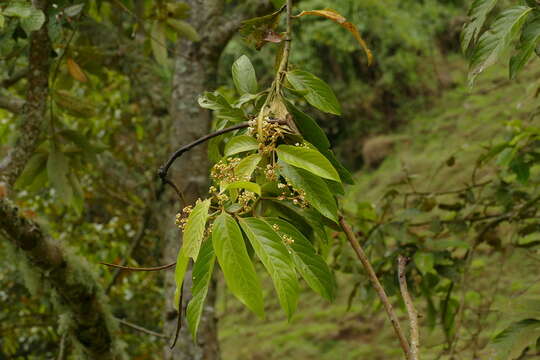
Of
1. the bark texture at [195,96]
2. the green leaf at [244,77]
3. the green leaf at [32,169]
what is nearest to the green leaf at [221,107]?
the green leaf at [244,77]

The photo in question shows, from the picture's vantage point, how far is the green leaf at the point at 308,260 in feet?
1.88

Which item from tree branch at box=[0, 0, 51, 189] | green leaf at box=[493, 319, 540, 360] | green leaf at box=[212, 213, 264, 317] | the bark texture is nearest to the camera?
green leaf at box=[212, 213, 264, 317]

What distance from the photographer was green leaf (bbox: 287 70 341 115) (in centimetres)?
72

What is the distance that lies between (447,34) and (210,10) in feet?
17.3

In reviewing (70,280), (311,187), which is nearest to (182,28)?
(70,280)

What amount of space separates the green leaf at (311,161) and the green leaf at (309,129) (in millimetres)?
116

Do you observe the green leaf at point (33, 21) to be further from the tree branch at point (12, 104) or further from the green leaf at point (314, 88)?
the green leaf at point (314, 88)

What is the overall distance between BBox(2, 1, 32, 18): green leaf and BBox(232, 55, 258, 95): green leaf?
1.96ft

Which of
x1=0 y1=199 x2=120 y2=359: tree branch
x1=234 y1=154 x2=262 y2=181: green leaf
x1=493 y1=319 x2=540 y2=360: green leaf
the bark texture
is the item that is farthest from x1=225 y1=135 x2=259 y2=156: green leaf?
the bark texture

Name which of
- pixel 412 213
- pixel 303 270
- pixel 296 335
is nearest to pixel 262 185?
pixel 303 270

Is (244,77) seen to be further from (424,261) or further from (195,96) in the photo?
(195,96)

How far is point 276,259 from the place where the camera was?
0.52 meters

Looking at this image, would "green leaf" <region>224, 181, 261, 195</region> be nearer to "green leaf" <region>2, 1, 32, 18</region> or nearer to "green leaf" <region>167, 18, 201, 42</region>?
"green leaf" <region>2, 1, 32, 18</region>

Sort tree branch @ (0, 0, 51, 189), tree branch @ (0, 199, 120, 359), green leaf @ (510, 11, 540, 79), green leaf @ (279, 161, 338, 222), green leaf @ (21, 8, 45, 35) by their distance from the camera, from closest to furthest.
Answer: green leaf @ (279, 161, 338, 222)
green leaf @ (510, 11, 540, 79)
green leaf @ (21, 8, 45, 35)
tree branch @ (0, 199, 120, 359)
tree branch @ (0, 0, 51, 189)
